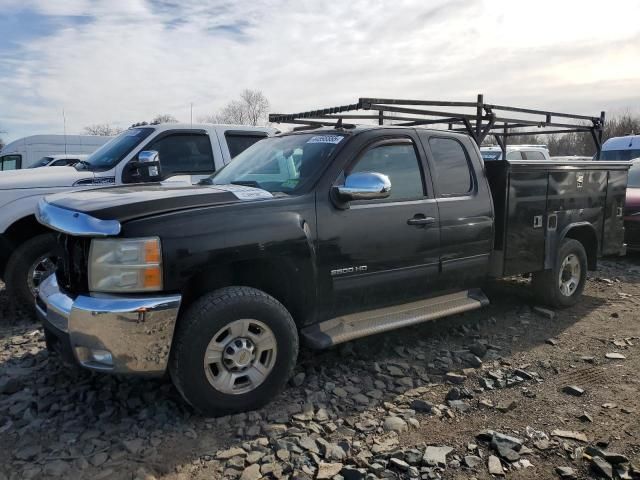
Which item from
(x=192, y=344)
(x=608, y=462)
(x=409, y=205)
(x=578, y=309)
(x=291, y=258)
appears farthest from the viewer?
(x=578, y=309)

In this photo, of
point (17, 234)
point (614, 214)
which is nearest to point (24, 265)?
point (17, 234)

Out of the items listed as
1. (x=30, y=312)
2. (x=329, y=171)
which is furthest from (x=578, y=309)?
(x=30, y=312)

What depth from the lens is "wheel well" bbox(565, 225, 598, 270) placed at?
5898 mm

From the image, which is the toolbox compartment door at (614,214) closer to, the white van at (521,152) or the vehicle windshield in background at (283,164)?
the vehicle windshield in background at (283,164)

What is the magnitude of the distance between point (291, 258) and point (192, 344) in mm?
837

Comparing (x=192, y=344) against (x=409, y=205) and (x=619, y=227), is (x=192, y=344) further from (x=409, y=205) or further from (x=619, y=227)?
(x=619, y=227)

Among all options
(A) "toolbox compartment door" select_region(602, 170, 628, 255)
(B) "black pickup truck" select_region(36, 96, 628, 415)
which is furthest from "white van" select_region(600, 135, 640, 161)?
(B) "black pickup truck" select_region(36, 96, 628, 415)

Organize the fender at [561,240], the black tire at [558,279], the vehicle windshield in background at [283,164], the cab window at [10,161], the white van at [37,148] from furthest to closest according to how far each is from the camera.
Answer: the white van at [37,148] → the cab window at [10,161] → the black tire at [558,279] → the fender at [561,240] → the vehicle windshield in background at [283,164]

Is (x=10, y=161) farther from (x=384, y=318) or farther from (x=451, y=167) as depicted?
(x=384, y=318)

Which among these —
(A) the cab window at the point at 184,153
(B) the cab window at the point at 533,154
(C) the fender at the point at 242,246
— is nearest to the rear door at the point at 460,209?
(C) the fender at the point at 242,246

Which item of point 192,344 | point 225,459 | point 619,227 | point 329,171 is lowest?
point 225,459

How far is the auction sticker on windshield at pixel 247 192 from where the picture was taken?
352 centimetres

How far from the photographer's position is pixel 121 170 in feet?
19.7

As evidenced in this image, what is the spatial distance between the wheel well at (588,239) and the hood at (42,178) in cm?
536
